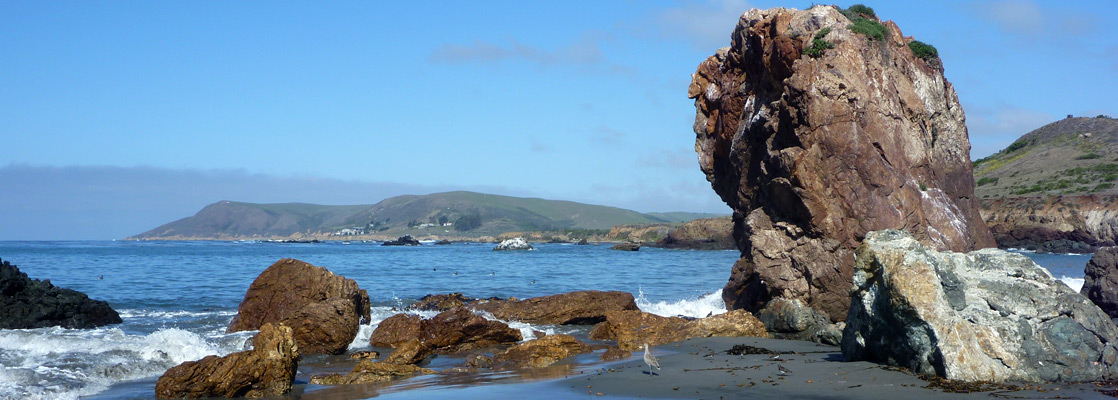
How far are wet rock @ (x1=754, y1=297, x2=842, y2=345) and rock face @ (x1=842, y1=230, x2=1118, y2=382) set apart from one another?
450 centimetres

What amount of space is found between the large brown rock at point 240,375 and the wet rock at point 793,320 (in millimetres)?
9950

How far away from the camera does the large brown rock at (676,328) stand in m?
16.9

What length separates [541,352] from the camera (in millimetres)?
14820

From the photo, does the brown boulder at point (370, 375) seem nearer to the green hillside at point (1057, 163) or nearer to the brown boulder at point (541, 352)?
the brown boulder at point (541, 352)

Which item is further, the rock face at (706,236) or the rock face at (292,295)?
the rock face at (706,236)

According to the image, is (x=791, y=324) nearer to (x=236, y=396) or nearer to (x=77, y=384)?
(x=236, y=396)

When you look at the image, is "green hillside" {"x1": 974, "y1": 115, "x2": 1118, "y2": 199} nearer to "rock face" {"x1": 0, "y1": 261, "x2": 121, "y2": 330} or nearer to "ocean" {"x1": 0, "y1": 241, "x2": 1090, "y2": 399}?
"ocean" {"x1": 0, "y1": 241, "x2": 1090, "y2": 399}

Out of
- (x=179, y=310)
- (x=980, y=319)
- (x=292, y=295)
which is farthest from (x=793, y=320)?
(x=179, y=310)

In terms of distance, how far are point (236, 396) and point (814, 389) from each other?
316 inches

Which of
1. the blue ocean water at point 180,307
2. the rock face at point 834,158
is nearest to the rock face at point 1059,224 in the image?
the blue ocean water at point 180,307

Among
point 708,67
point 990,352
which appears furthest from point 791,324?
point 708,67

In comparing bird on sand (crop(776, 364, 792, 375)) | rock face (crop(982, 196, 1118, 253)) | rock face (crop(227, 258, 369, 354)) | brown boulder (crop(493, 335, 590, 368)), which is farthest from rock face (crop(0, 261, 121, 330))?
rock face (crop(982, 196, 1118, 253))

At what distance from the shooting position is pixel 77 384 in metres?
12.4

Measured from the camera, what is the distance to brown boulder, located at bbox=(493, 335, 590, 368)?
1424cm
